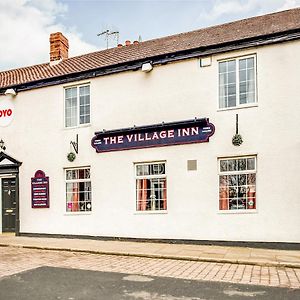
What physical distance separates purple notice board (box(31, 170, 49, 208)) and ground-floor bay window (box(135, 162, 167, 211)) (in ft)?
12.5

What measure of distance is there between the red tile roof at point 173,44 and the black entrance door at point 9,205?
409 centimetres

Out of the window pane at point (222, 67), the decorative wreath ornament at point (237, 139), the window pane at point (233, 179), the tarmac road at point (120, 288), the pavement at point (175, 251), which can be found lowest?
the pavement at point (175, 251)

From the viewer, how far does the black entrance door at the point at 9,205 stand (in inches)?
601

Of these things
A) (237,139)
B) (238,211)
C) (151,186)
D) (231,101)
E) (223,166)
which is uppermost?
(231,101)

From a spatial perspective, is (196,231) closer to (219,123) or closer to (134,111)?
(219,123)

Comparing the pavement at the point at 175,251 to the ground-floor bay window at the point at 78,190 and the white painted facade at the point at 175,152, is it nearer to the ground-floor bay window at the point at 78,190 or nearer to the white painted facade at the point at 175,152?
the white painted facade at the point at 175,152

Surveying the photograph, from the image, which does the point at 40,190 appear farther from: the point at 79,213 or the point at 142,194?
the point at 142,194

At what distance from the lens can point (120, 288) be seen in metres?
7.04

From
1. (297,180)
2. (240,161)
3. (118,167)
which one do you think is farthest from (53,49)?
(297,180)

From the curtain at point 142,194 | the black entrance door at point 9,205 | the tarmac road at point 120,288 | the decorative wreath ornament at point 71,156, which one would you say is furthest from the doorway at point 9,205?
the tarmac road at point 120,288

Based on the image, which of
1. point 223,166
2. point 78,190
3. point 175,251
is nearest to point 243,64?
point 223,166

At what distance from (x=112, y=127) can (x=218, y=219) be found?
15.9ft

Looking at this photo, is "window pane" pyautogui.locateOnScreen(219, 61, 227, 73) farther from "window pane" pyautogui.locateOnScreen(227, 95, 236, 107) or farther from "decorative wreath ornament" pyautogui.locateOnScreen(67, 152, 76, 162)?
"decorative wreath ornament" pyautogui.locateOnScreen(67, 152, 76, 162)

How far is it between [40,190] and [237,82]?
27.2 ft
